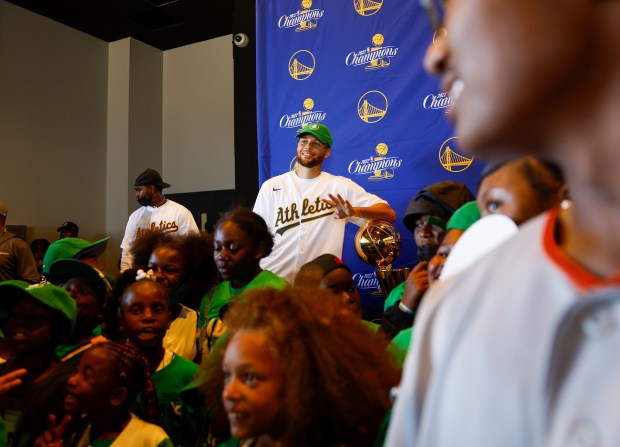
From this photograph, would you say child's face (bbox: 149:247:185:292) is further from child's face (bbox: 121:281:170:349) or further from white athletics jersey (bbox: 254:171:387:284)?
white athletics jersey (bbox: 254:171:387:284)

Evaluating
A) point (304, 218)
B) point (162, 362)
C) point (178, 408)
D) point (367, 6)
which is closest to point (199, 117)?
point (367, 6)

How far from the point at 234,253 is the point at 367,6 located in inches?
110

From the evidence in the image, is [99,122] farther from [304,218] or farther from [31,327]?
[31,327]

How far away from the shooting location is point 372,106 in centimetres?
461

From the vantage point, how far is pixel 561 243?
0.61 meters

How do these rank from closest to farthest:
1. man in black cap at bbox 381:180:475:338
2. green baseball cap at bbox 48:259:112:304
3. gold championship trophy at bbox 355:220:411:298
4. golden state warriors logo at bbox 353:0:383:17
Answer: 1. man in black cap at bbox 381:180:475:338
2. green baseball cap at bbox 48:259:112:304
3. gold championship trophy at bbox 355:220:411:298
4. golden state warriors logo at bbox 353:0:383:17

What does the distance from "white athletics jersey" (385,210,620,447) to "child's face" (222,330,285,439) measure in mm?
653

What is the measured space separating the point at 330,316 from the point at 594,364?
3.06 ft

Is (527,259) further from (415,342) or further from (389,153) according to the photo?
(389,153)

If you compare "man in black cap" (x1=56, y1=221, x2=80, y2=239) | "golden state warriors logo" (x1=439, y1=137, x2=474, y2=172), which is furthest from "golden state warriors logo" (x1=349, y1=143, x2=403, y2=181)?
"man in black cap" (x1=56, y1=221, x2=80, y2=239)

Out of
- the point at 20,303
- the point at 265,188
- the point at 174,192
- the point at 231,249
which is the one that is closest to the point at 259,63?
the point at 265,188

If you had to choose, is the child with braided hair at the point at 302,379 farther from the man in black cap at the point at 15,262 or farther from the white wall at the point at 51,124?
the white wall at the point at 51,124

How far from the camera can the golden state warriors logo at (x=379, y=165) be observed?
14.8 ft

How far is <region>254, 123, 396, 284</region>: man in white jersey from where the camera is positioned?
4035mm
